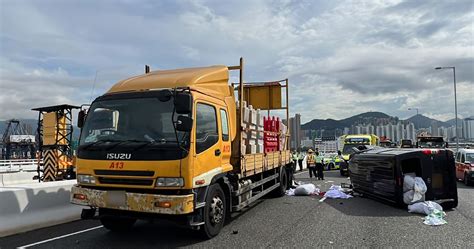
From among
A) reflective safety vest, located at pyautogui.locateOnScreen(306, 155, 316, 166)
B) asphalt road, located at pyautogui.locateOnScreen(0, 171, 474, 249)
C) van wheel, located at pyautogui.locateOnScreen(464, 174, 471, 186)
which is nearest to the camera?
asphalt road, located at pyautogui.locateOnScreen(0, 171, 474, 249)

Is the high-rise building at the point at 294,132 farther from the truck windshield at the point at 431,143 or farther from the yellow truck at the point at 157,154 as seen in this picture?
the truck windshield at the point at 431,143

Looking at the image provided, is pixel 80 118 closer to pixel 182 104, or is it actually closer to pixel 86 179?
pixel 86 179

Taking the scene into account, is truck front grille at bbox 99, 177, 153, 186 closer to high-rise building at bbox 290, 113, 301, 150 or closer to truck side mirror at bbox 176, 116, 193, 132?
truck side mirror at bbox 176, 116, 193, 132

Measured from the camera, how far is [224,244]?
6352mm

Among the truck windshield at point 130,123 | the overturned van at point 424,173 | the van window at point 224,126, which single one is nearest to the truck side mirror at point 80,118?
the truck windshield at point 130,123

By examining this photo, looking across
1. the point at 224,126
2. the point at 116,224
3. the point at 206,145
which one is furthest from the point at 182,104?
the point at 116,224

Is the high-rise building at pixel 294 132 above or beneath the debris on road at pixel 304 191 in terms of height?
above

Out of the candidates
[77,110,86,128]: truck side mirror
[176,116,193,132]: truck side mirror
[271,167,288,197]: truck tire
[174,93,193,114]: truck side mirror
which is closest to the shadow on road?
[176,116,193,132]: truck side mirror

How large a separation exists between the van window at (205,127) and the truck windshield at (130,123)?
0.46 m

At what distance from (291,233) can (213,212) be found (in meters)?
1.49

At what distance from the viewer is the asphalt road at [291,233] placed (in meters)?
6.42

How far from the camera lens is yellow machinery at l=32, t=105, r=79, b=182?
1786 centimetres

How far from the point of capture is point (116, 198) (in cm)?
616

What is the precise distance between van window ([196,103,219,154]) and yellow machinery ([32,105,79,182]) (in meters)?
12.5
